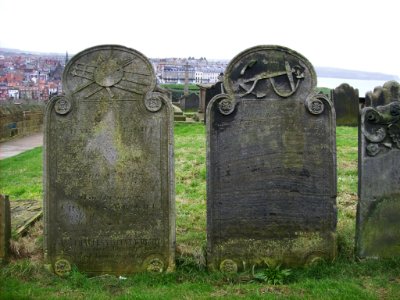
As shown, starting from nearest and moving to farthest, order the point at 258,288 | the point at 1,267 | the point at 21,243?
the point at 258,288, the point at 1,267, the point at 21,243

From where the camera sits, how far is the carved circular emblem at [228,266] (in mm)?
5086

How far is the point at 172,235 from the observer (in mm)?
5164

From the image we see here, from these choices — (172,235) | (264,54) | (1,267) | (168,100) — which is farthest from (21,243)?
(264,54)

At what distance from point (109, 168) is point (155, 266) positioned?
115cm

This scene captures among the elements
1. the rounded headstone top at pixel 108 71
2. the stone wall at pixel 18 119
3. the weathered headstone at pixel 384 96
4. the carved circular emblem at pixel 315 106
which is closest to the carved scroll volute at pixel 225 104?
the rounded headstone top at pixel 108 71

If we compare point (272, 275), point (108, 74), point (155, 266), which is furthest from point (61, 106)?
point (272, 275)

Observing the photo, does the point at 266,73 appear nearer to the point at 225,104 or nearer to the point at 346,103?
the point at 225,104

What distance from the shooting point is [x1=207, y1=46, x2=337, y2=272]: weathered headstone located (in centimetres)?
509

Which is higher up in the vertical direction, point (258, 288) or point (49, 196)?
point (49, 196)

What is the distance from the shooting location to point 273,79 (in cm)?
509

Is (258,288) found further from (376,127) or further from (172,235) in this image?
(376,127)

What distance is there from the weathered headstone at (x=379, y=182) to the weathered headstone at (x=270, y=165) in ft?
1.02

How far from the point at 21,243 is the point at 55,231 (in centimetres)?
80

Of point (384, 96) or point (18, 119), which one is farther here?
point (18, 119)
